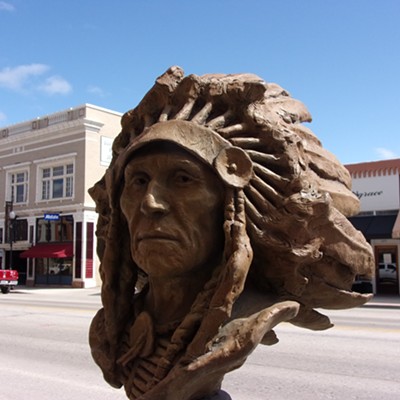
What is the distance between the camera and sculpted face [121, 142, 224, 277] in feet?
6.99

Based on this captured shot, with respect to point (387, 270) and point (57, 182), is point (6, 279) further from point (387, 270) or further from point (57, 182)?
point (387, 270)

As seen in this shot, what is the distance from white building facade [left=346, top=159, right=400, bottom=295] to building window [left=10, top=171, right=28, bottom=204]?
18.8m

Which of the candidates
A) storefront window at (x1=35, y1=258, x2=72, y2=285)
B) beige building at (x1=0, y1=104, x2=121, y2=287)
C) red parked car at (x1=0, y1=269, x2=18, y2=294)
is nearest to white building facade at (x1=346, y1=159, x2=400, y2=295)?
beige building at (x1=0, y1=104, x2=121, y2=287)

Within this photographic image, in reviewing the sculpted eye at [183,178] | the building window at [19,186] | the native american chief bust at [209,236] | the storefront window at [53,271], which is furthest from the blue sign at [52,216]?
the sculpted eye at [183,178]

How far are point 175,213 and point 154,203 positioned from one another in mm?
102

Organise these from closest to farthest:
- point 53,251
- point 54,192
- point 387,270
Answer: point 387,270 < point 53,251 < point 54,192

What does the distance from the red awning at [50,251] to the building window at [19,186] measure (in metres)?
3.42

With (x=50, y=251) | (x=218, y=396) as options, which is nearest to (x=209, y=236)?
(x=218, y=396)

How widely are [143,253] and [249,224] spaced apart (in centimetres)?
46

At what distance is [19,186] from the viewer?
31.0 meters

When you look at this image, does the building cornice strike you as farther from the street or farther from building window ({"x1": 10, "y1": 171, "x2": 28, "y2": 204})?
building window ({"x1": 10, "y1": 171, "x2": 28, "y2": 204})

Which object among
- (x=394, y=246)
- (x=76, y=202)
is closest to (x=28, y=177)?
(x=76, y=202)

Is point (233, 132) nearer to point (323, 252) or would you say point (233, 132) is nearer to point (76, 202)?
point (323, 252)

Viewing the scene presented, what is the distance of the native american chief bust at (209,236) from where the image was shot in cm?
206
